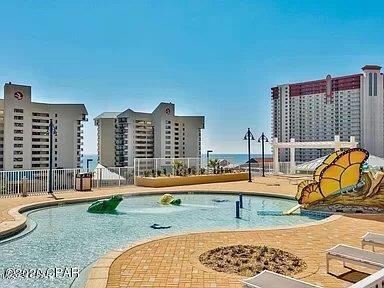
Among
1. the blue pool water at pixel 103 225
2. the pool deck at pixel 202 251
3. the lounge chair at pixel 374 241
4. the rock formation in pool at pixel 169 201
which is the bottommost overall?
the blue pool water at pixel 103 225

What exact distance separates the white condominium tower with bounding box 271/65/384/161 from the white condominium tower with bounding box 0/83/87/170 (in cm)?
4774

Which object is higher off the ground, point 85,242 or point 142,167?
point 142,167

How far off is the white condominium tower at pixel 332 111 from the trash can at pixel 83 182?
71.6 m

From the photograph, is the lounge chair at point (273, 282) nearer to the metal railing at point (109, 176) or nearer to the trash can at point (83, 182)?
the trash can at point (83, 182)

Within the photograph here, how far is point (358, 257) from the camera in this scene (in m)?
4.77

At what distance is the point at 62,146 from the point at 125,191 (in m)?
52.8

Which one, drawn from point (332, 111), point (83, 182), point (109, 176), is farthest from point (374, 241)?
point (332, 111)

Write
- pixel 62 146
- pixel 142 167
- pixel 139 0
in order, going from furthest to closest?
pixel 62 146
pixel 142 167
pixel 139 0

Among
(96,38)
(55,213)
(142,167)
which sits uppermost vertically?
(96,38)

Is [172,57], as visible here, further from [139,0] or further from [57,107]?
[57,107]

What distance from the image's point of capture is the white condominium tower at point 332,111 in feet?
253

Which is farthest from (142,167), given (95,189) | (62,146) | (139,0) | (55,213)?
(62,146)

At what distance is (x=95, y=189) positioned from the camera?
16.2 meters

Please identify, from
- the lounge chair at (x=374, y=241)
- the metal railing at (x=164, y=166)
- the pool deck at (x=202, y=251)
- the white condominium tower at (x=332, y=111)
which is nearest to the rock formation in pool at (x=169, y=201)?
the metal railing at (x=164, y=166)
